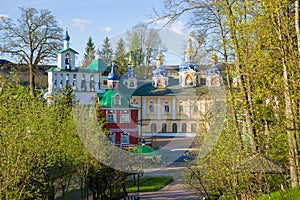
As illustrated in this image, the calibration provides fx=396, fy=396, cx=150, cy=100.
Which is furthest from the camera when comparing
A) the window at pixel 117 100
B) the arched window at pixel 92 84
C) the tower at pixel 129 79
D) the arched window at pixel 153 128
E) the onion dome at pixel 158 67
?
the arched window at pixel 92 84

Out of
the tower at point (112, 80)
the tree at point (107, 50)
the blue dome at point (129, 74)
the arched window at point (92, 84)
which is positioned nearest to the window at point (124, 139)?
the blue dome at point (129, 74)

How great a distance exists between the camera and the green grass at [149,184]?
14047mm

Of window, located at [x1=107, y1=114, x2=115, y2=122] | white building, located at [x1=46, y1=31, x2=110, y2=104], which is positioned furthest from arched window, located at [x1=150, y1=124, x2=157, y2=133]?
white building, located at [x1=46, y1=31, x2=110, y2=104]

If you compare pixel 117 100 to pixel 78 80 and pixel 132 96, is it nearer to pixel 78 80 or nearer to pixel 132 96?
pixel 132 96

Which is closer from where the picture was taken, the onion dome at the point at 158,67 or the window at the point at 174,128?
the onion dome at the point at 158,67

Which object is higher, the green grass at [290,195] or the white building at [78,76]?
the white building at [78,76]

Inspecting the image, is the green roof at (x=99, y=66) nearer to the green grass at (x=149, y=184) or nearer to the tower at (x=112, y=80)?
the tower at (x=112, y=80)

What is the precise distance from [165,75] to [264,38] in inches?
795

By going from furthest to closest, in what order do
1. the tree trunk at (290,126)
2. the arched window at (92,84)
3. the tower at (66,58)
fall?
1. the tower at (66,58)
2. the arched window at (92,84)
3. the tree trunk at (290,126)

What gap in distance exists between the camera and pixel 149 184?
15672 millimetres

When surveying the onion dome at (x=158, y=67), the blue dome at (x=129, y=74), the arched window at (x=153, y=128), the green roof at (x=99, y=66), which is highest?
the green roof at (x=99, y=66)

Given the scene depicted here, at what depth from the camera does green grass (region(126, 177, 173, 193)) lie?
14047 millimetres

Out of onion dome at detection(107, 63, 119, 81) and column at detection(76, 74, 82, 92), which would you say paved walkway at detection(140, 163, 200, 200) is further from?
column at detection(76, 74, 82, 92)

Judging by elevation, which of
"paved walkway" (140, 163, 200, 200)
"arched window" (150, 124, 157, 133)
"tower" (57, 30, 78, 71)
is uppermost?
"tower" (57, 30, 78, 71)
